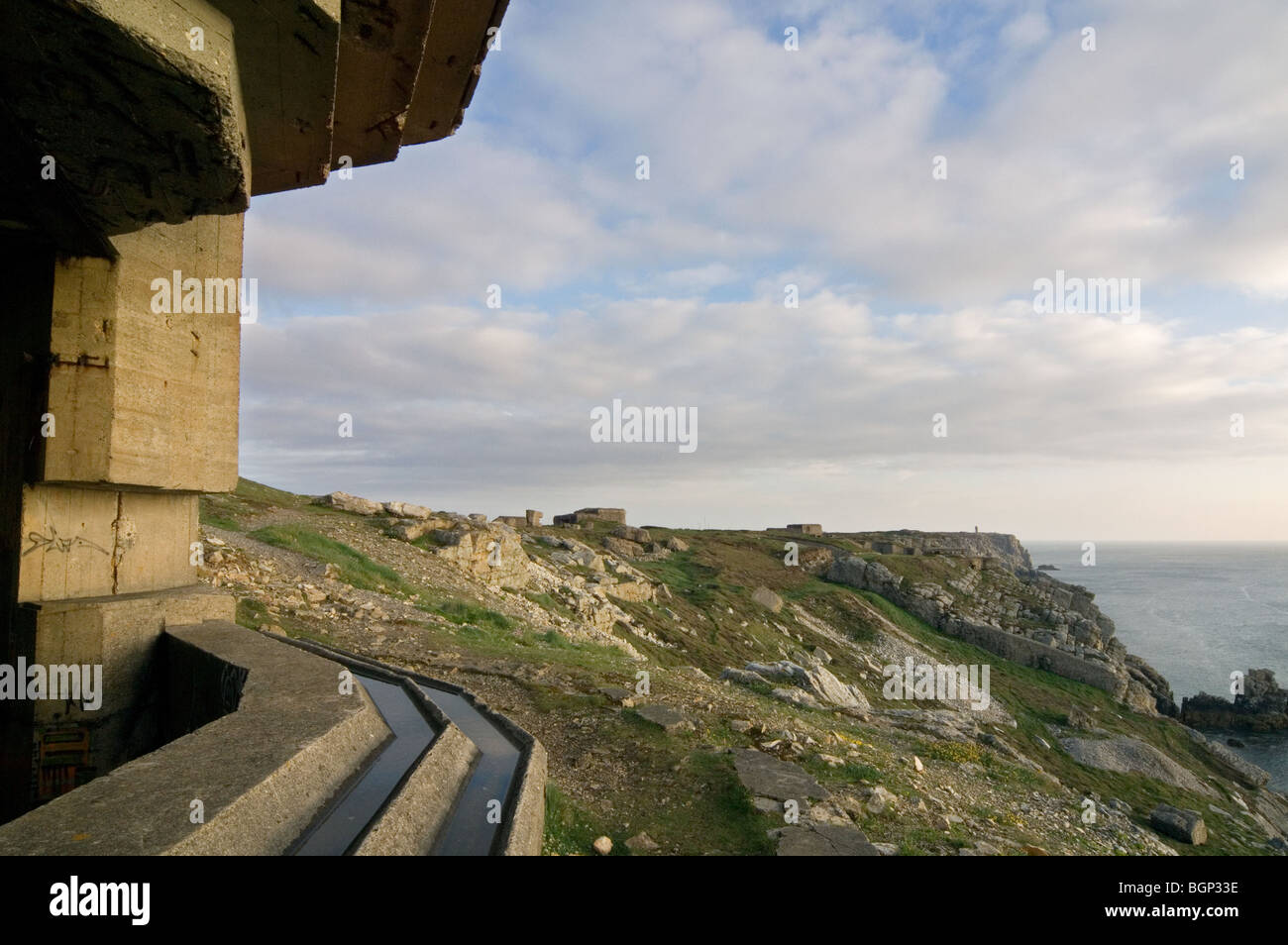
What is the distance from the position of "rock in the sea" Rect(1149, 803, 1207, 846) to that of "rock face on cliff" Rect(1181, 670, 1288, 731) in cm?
2919

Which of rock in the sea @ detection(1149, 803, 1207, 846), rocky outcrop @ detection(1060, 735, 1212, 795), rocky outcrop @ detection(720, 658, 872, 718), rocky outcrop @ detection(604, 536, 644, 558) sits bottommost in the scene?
rocky outcrop @ detection(1060, 735, 1212, 795)

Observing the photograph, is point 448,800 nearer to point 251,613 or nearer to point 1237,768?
point 251,613

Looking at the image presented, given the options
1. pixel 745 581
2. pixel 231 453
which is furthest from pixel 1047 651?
pixel 231 453

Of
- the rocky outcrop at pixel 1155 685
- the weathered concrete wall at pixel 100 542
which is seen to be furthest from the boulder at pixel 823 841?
the rocky outcrop at pixel 1155 685

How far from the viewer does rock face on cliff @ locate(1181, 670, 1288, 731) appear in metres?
33.4

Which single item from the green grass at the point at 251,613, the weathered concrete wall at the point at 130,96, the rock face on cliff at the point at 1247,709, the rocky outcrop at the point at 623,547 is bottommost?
the rock face on cliff at the point at 1247,709

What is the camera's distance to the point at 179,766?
3264 mm

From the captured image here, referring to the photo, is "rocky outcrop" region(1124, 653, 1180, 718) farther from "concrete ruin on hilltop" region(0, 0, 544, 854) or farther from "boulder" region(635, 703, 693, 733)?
"concrete ruin on hilltop" region(0, 0, 544, 854)

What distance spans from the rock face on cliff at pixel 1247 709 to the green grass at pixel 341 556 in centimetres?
4046

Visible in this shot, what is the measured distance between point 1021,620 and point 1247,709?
1170 centimetres

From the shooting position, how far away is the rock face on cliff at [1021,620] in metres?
35.5

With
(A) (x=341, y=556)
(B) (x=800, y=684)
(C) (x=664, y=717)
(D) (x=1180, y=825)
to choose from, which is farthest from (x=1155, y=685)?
(A) (x=341, y=556)

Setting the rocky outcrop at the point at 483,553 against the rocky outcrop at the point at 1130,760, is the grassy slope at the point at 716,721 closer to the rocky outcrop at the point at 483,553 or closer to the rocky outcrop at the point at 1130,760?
the rocky outcrop at the point at 1130,760

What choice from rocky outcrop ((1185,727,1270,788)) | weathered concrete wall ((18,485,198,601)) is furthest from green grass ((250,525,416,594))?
rocky outcrop ((1185,727,1270,788))
